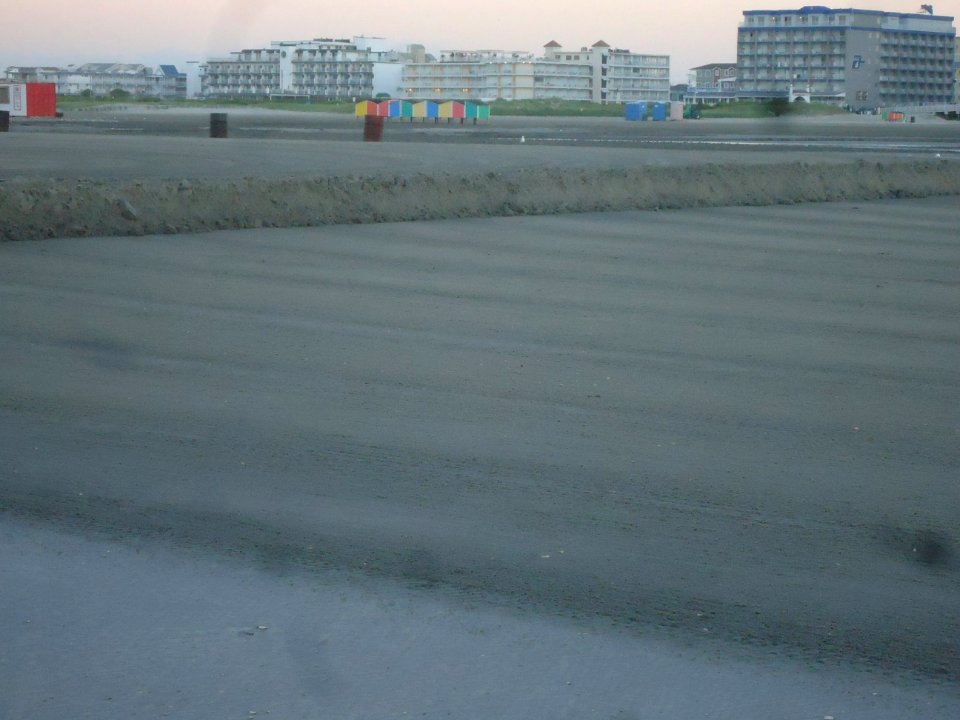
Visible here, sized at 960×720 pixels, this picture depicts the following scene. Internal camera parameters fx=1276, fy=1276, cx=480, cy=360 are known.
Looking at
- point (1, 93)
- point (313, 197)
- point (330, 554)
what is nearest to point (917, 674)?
point (330, 554)

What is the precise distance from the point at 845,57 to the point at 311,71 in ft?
197

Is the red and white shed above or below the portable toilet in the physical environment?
below

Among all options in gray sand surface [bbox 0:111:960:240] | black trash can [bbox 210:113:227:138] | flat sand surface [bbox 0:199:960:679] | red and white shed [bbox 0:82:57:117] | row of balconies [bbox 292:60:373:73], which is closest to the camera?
flat sand surface [bbox 0:199:960:679]

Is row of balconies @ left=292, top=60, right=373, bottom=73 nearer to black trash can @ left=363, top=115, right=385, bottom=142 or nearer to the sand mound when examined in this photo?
black trash can @ left=363, top=115, right=385, bottom=142

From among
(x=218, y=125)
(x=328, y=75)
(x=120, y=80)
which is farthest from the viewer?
(x=120, y=80)

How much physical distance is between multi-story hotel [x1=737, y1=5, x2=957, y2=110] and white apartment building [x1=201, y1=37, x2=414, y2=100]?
41220 mm

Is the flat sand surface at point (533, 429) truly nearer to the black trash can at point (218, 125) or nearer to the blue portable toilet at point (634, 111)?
the black trash can at point (218, 125)

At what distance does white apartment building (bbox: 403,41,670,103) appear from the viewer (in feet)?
536

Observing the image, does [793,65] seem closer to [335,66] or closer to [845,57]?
[845,57]

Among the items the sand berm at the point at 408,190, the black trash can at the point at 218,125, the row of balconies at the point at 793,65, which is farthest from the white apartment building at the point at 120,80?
the sand berm at the point at 408,190

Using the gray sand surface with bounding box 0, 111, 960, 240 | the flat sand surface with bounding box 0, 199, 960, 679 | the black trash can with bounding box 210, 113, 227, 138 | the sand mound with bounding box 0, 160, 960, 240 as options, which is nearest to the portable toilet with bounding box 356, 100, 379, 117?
the black trash can with bounding box 210, 113, 227, 138

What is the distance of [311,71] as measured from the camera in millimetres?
140625

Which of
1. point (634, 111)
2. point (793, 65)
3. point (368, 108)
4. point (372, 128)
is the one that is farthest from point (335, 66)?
point (372, 128)

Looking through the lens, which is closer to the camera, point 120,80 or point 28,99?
point 28,99
